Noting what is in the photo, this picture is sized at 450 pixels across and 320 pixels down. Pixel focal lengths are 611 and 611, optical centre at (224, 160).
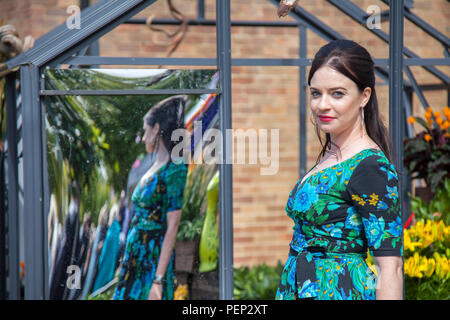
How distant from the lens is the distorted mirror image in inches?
127

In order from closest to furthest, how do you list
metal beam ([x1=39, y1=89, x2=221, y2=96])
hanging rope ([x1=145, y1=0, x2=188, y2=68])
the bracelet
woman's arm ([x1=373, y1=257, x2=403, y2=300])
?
woman's arm ([x1=373, y1=257, x2=403, y2=300]) → metal beam ([x1=39, y1=89, x2=221, y2=96]) → the bracelet → hanging rope ([x1=145, y1=0, x2=188, y2=68])

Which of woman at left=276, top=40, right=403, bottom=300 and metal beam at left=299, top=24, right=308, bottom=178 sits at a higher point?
metal beam at left=299, top=24, right=308, bottom=178

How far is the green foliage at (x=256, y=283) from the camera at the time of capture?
4.96 m

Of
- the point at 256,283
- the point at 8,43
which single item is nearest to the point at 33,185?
the point at 8,43

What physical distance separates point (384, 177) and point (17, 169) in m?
2.89

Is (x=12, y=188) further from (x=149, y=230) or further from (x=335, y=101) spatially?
(x=335, y=101)

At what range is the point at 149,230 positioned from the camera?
3.50 meters

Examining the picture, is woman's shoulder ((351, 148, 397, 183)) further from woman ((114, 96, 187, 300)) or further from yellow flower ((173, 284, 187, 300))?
yellow flower ((173, 284, 187, 300))

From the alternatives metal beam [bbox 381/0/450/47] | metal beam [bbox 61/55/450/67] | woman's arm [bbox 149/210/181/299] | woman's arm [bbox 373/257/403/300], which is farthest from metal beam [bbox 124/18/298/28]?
woman's arm [bbox 373/257/403/300]

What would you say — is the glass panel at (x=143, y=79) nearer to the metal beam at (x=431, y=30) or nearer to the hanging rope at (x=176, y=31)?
the metal beam at (x=431, y=30)

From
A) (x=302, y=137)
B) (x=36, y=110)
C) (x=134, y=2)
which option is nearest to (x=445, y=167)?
(x=302, y=137)

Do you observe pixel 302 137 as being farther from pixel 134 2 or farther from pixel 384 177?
pixel 384 177

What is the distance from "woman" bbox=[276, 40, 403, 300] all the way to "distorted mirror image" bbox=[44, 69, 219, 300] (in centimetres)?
164
